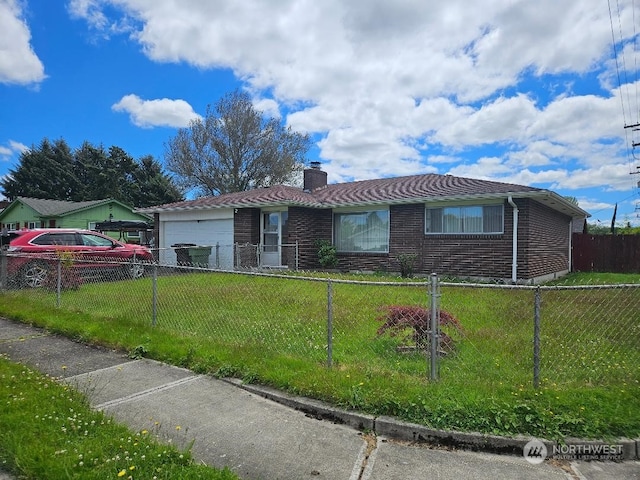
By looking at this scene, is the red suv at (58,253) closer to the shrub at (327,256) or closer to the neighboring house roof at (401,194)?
the neighboring house roof at (401,194)

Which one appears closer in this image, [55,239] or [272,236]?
[55,239]

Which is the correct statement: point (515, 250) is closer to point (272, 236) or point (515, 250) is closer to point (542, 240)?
point (542, 240)

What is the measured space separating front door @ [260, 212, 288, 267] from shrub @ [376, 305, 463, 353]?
1069cm

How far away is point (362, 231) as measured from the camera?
15.3 m

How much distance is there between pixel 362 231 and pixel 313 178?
6299 mm

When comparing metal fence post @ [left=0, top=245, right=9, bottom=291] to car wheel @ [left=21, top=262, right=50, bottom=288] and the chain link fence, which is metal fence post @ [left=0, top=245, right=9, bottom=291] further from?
car wheel @ [left=21, top=262, right=50, bottom=288]

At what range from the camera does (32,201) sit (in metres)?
30.9

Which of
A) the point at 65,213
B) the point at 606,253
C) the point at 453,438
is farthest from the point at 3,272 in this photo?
the point at 65,213

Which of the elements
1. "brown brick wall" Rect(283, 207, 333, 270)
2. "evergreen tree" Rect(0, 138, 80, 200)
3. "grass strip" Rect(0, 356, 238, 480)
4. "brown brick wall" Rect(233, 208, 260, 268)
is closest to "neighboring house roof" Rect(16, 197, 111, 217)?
"evergreen tree" Rect(0, 138, 80, 200)

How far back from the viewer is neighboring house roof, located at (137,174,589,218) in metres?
12.1

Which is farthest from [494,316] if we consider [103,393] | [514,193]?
[514,193]

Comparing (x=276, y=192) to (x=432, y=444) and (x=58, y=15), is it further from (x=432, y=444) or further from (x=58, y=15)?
(x=432, y=444)
